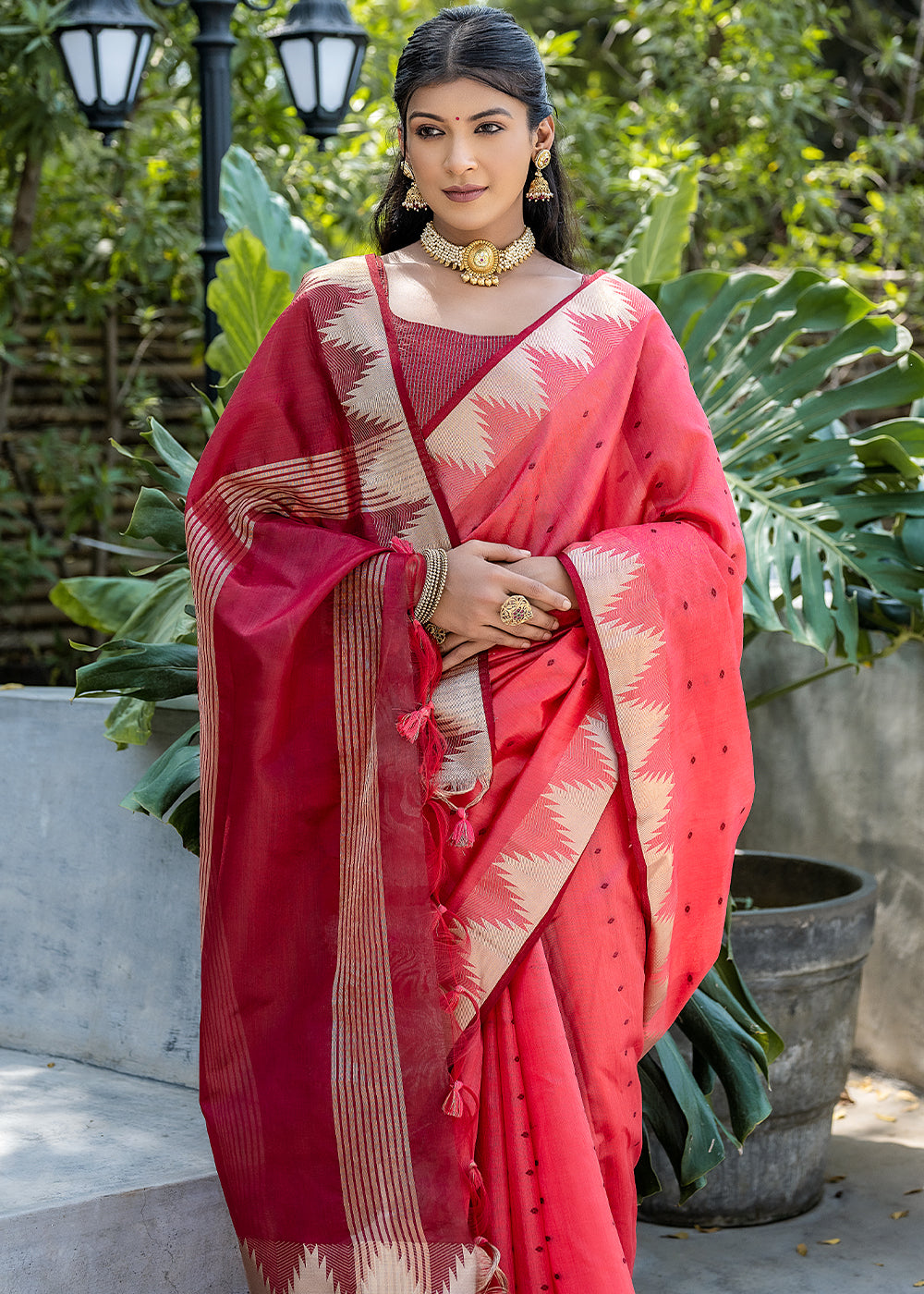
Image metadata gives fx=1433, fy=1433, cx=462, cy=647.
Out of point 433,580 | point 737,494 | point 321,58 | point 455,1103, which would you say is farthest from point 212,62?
point 455,1103

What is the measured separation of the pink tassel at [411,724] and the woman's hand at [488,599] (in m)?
0.09

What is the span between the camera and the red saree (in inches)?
56.3

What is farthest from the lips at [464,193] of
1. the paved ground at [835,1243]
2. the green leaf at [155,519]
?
the paved ground at [835,1243]

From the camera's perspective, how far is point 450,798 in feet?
4.79

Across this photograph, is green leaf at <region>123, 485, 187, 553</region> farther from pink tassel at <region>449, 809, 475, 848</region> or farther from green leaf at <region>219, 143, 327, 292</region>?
pink tassel at <region>449, 809, 475, 848</region>

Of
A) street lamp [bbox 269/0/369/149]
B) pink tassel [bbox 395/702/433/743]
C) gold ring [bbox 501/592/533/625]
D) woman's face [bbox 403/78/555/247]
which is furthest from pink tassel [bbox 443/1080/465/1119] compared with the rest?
street lamp [bbox 269/0/369/149]

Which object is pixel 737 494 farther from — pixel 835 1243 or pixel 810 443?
pixel 835 1243

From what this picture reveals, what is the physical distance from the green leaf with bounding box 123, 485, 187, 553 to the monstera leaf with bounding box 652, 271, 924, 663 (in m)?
0.86

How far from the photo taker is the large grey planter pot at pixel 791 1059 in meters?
2.36

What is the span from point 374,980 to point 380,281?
75 centimetres

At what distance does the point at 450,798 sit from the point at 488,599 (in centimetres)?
21

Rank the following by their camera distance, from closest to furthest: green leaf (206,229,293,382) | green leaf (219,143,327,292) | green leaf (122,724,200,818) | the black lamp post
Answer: green leaf (122,724,200,818), green leaf (206,229,293,382), green leaf (219,143,327,292), the black lamp post

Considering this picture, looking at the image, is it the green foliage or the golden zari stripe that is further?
the green foliage

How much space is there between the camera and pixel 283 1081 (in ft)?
4.93
